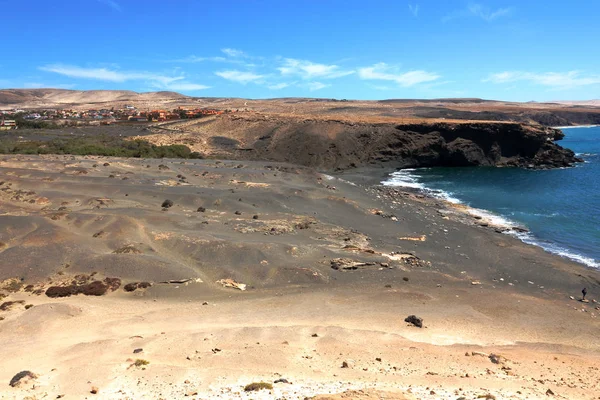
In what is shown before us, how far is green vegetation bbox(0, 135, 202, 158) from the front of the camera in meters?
56.5

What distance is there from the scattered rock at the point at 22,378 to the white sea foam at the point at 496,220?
27.9m

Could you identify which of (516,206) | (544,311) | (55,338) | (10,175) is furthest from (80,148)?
(544,311)

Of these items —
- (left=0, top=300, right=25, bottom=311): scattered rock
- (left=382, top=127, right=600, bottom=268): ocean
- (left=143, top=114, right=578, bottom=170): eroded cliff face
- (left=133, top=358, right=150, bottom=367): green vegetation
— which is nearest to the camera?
(left=133, top=358, right=150, bottom=367): green vegetation

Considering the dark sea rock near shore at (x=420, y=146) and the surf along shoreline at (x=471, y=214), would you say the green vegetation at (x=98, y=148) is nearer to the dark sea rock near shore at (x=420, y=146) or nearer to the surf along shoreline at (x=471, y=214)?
the dark sea rock near shore at (x=420, y=146)

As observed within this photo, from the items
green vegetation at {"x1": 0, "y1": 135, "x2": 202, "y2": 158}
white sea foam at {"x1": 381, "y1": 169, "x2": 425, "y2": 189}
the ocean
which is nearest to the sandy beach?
the ocean

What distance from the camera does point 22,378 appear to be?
1118 centimetres

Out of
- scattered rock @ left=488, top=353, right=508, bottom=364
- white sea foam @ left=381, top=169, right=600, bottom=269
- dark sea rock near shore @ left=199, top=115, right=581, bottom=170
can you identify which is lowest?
white sea foam @ left=381, top=169, right=600, bottom=269

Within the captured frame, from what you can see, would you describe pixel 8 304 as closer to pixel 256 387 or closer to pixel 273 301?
pixel 273 301

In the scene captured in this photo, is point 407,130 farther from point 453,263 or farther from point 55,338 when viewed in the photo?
point 55,338

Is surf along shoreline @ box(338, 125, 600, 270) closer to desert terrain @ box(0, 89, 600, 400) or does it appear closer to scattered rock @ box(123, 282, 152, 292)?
desert terrain @ box(0, 89, 600, 400)

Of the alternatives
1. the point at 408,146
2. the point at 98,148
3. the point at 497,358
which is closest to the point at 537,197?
the point at 408,146

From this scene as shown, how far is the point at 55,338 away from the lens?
48.2 feet

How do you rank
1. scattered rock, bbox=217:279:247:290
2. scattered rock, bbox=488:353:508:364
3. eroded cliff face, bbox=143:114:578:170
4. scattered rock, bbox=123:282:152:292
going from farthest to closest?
1. eroded cliff face, bbox=143:114:578:170
2. scattered rock, bbox=217:279:247:290
3. scattered rock, bbox=123:282:152:292
4. scattered rock, bbox=488:353:508:364

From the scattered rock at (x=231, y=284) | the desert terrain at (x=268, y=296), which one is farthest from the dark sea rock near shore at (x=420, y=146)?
the scattered rock at (x=231, y=284)
